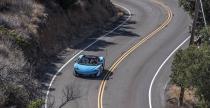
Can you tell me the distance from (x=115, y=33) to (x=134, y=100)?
1707 centimetres

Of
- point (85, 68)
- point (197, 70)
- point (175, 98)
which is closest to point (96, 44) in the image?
point (85, 68)

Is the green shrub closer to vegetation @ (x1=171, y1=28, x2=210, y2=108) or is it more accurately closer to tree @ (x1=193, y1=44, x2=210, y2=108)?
vegetation @ (x1=171, y1=28, x2=210, y2=108)

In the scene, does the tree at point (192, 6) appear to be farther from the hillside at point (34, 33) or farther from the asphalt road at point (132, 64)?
the hillside at point (34, 33)

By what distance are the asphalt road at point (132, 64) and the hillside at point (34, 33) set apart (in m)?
1.93

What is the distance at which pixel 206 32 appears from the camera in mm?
37750

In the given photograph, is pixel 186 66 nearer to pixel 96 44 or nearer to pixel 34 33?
pixel 34 33

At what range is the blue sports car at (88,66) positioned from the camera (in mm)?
42312

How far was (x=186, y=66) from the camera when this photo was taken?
119 feet

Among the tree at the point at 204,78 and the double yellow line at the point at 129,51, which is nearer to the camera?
the tree at the point at 204,78

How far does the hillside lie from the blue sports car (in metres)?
2.80

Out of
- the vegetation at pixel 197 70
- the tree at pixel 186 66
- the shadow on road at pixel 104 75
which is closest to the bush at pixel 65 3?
the shadow on road at pixel 104 75

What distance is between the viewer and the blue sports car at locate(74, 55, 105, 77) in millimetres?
42312

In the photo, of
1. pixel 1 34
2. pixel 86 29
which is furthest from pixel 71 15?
pixel 1 34

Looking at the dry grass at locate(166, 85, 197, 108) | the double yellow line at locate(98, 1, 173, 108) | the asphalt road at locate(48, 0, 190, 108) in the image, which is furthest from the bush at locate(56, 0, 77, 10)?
the dry grass at locate(166, 85, 197, 108)
